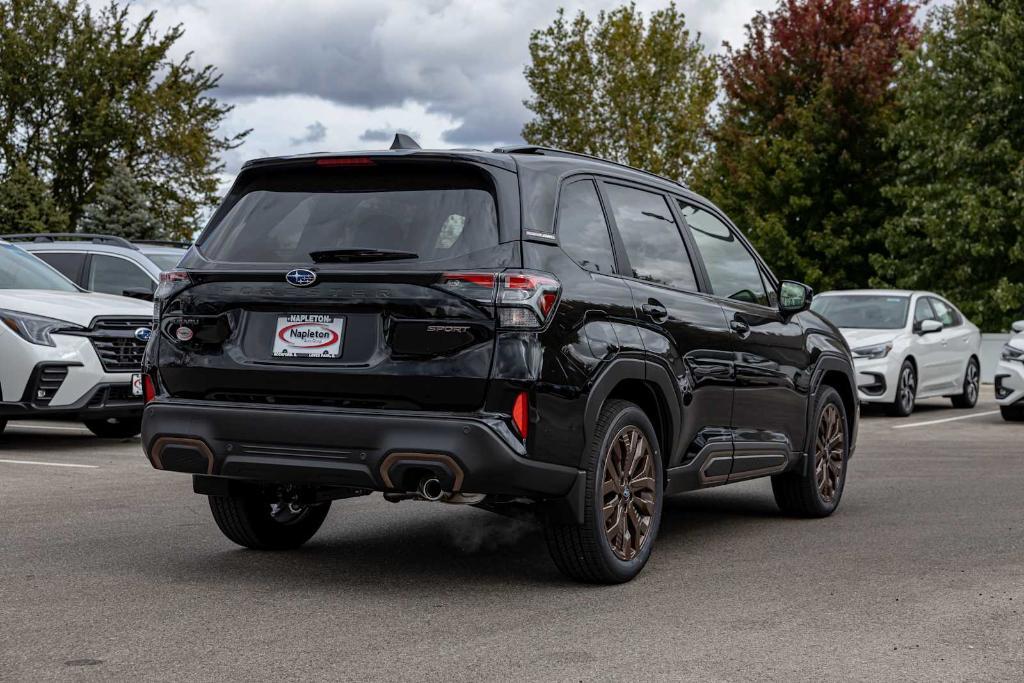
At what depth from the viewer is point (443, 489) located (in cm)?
557

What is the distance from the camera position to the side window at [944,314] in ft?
62.8

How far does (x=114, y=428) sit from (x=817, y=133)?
29.0 meters

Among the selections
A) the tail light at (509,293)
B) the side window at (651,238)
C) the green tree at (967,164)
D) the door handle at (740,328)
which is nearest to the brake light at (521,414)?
the tail light at (509,293)

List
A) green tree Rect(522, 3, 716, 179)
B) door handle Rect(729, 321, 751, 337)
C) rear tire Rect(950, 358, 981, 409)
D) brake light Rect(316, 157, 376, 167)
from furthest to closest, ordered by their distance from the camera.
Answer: green tree Rect(522, 3, 716, 179)
rear tire Rect(950, 358, 981, 409)
door handle Rect(729, 321, 751, 337)
brake light Rect(316, 157, 376, 167)

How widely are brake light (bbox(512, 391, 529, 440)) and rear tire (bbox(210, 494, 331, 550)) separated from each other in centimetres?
174

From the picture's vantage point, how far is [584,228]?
20.8ft

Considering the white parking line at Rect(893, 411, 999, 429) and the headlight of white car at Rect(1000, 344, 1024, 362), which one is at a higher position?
the headlight of white car at Rect(1000, 344, 1024, 362)

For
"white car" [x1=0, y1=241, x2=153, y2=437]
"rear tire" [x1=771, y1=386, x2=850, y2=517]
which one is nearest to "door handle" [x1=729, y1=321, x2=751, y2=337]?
"rear tire" [x1=771, y1=386, x2=850, y2=517]

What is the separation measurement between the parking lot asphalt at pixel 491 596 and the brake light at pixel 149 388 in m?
0.82

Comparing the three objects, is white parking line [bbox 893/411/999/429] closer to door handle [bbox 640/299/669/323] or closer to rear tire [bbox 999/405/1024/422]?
rear tire [bbox 999/405/1024/422]

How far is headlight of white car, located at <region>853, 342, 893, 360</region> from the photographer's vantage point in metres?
17.2

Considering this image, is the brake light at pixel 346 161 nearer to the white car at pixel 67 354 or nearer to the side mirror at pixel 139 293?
the white car at pixel 67 354

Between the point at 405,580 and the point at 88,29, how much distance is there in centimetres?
4058

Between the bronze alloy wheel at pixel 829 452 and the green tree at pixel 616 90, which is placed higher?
the green tree at pixel 616 90
